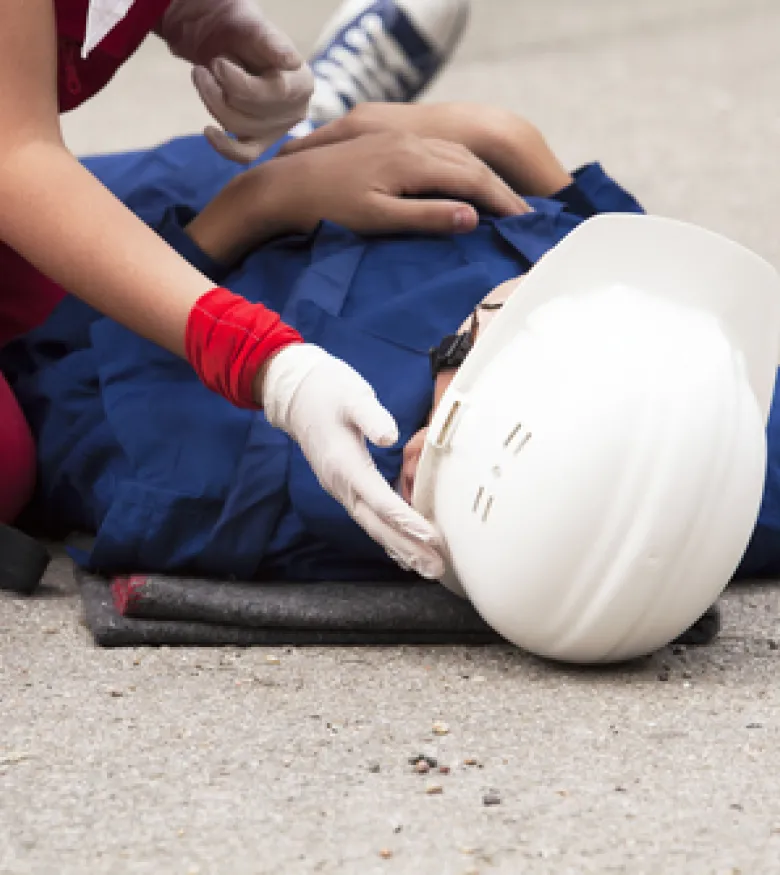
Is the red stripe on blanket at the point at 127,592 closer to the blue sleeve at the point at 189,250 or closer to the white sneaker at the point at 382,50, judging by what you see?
the blue sleeve at the point at 189,250

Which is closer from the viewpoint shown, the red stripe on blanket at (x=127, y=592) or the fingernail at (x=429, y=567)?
the fingernail at (x=429, y=567)

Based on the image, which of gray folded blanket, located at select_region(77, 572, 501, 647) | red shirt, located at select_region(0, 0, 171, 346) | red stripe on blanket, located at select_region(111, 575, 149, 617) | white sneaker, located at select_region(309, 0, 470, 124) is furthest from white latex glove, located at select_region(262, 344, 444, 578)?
white sneaker, located at select_region(309, 0, 470, 124)

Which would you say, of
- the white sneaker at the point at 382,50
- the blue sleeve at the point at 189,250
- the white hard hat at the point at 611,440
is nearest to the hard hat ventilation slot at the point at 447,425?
the white hard hat at the point at 611,440

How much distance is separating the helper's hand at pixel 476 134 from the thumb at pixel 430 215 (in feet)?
0.61

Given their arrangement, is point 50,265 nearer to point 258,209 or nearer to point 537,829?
point 258,209

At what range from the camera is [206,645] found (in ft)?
4.51

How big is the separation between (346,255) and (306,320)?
11cm

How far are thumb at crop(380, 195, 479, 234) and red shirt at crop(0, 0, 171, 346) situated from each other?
13.3 inches

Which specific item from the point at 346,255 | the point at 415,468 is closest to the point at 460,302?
the point at 346,255

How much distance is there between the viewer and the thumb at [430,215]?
5.20 ft

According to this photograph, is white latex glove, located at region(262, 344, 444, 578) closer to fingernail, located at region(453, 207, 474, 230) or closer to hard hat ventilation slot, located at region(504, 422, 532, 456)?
hard hat ventilation slot, located at region(504, 422, 532, 456)

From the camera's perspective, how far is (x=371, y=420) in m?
1.26

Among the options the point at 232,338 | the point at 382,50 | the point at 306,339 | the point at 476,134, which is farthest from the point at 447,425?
the point at 382,50

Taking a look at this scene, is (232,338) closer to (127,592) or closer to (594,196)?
(127,592)
